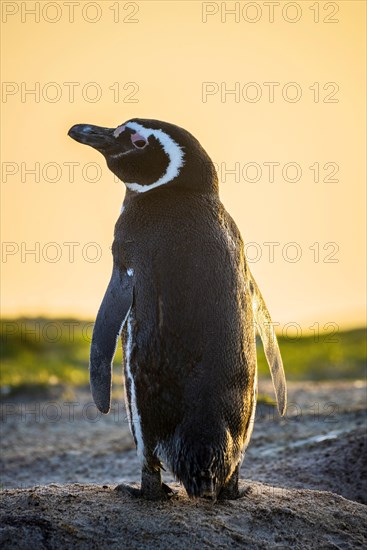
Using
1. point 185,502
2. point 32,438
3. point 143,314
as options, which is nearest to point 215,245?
point 143,314

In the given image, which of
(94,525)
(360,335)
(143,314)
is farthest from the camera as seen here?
(360,335)

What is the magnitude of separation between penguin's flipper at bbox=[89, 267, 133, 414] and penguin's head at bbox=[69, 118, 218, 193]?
0.60 metres

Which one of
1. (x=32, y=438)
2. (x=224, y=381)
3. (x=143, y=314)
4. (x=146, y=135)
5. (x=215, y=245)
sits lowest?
(x=32, y=438)

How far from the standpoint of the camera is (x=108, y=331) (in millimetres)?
4711

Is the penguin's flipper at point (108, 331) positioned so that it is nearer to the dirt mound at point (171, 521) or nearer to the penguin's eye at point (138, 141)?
the dirt mound at point (171, 521)

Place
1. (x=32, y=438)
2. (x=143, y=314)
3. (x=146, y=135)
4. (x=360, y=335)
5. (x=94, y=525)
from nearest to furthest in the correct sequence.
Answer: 1. (x=94, y=525)
2. (x=143, y=314)
3. (x=146, y=135)
4. (x=32, y=438)
5. (x=360, y=335)

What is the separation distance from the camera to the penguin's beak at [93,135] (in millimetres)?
5164

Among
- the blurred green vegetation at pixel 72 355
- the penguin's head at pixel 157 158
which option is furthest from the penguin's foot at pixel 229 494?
the blurred green vegetation at pixel 72 355

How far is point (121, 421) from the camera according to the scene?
9.70 meters

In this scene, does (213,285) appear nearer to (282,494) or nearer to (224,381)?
(224,381)

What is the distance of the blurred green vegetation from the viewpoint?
1291 centimetres

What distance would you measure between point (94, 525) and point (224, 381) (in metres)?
0.98

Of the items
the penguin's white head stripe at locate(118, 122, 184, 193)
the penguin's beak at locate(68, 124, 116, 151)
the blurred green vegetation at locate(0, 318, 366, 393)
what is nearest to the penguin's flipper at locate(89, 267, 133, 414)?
the penguin's white head stripe at locate(118, 122, 184, 193)

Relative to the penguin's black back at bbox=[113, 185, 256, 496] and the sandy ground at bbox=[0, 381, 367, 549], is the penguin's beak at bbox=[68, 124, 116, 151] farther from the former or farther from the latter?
the sandy ground at bbox=[0, 381, 367, 549]
